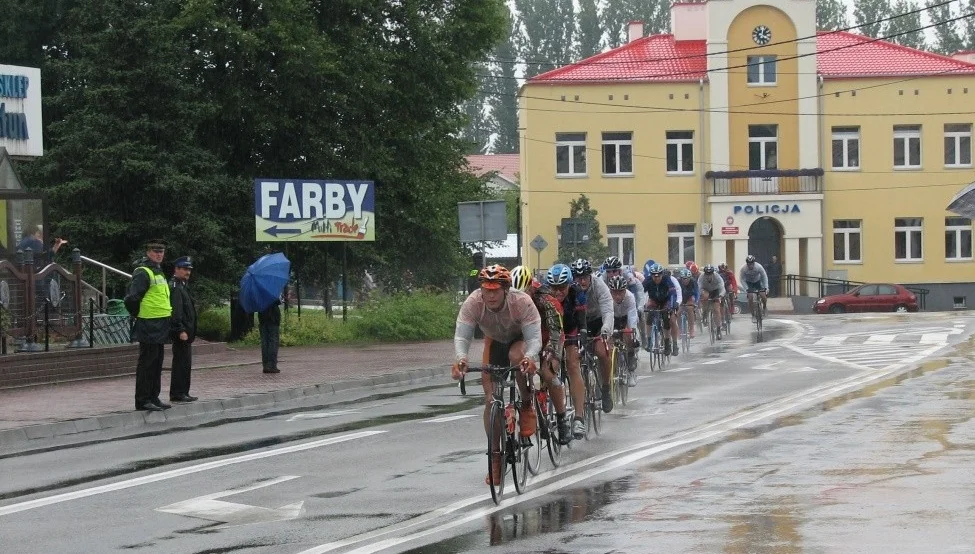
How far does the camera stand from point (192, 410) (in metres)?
18.4

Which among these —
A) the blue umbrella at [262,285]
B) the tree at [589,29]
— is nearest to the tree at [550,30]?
the tree at [589,29]

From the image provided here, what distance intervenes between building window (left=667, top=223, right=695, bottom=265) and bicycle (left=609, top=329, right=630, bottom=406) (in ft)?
138

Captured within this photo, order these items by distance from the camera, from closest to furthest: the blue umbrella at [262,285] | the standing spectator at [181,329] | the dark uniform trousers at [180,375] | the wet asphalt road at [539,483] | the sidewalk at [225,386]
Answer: the wet asphalt road at [539,483] → the sidewalk at [225,386] → the standing spectator at [181,329] → the dark uniform trousers at [180,375] → the blue umbrella at [262,285]

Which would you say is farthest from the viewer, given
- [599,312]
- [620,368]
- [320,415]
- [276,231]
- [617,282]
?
[276,231]

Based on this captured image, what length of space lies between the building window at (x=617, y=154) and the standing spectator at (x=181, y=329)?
1673 inches

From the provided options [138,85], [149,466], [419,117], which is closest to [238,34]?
[138,85]

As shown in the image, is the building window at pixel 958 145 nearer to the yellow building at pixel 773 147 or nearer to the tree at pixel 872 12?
the yellow building at pixel 773 147

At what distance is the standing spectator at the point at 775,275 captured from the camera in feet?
193

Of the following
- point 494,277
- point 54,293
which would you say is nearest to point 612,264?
point 494,277

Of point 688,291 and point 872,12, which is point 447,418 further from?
point 872,12

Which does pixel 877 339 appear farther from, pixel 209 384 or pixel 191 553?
pixel 191 553

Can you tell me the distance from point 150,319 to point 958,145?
48.3 meters

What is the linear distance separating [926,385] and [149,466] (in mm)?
10666

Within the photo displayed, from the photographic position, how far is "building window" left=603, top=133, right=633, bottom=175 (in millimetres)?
59969
